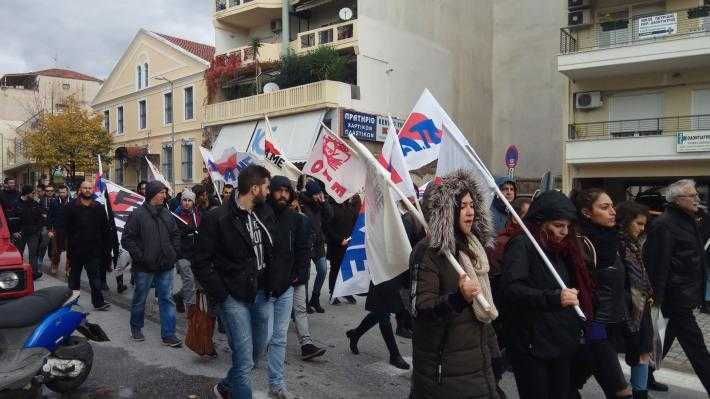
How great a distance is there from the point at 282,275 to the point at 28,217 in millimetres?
8451

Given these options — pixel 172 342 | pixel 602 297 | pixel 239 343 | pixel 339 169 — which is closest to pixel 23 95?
pixel 172 342

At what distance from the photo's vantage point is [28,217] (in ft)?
36.5

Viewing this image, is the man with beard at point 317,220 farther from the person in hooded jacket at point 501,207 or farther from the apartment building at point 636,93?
the apartment building at point 636,93

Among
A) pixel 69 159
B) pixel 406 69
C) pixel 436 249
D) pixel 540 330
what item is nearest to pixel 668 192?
pixel 540 330

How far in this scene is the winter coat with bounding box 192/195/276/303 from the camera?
4258mm

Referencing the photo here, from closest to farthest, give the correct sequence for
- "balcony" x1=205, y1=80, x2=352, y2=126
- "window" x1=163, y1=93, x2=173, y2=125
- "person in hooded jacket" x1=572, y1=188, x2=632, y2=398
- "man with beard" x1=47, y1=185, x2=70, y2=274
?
"person in hooded jacket" x1=572, y1=188, x2=632, y2=398 → "man with beard" x1=47, y1=185, x2=70, y2=274 → "balcony" x1=205, y1=80, x2=352, y2=126 → "window" x1=163, y1=93, x2=173, y2=125

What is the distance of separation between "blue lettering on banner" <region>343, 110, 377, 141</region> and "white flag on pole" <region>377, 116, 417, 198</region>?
1715 cm

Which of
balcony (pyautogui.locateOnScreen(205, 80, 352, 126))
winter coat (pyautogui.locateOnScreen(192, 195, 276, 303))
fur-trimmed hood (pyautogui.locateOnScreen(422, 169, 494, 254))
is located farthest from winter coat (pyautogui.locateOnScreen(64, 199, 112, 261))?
balcony (pyautogui.locateOnScreen(205, 80, 352, 126))

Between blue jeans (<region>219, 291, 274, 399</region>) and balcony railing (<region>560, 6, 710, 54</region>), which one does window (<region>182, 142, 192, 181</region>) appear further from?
blue jeans (<region>219, 291, 274, 399</region>)

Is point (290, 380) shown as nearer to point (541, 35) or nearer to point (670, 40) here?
point (670, 40)

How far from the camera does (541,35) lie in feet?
91.6

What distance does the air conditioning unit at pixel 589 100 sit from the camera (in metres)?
19.7

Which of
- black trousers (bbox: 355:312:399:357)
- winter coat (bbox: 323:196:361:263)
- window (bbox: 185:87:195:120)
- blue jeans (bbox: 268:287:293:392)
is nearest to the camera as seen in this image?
blue jeans (bbox: 268:287:293:392)

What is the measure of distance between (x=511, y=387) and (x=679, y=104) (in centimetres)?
1644
